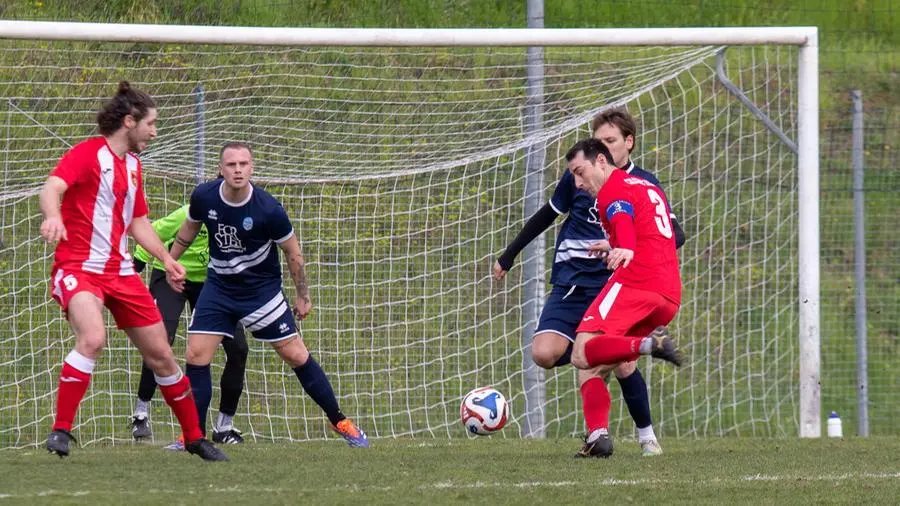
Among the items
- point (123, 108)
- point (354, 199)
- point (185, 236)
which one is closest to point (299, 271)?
point (185, 236)

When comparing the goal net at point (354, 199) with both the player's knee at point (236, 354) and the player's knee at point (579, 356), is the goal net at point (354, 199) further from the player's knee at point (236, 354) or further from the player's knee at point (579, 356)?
the player's knee at point (579, 356)

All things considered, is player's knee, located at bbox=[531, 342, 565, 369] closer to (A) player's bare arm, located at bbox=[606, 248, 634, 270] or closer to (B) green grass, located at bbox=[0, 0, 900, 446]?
(A) player's bare arm, located at bbox=[606, 248, 634, 270]

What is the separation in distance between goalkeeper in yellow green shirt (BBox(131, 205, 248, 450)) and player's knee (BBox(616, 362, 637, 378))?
239 centimetres

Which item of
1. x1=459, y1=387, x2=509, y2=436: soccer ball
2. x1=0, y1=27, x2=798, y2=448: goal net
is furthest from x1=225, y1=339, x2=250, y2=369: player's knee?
x1=459, y1=387, x2=509, y2=436: soccer ball

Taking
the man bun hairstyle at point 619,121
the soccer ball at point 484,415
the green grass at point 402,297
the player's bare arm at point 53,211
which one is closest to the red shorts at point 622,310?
the man bun hairstyle at point 619,121

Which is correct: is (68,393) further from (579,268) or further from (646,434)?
(646,434)

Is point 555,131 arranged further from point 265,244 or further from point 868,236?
point 868,236

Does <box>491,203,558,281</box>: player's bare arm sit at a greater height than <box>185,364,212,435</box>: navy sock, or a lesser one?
greater

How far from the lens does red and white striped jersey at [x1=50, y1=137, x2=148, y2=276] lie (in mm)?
5852

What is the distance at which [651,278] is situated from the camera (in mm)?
6141

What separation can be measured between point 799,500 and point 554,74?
5.01 m

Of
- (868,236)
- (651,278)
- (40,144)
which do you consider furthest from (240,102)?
(868,236)

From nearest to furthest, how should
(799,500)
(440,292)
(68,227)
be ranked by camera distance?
1. (799,500)
2. (68,227)
3. (440,292)

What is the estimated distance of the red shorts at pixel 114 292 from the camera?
19.1 ft
